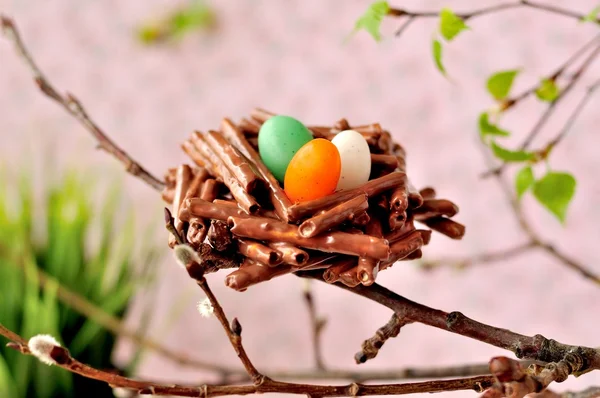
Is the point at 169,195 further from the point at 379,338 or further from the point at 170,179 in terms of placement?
the point at 379,338

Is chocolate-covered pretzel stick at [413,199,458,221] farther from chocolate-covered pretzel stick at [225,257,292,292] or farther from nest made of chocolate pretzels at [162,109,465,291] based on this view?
chocolate-covered pretzel stick at [225,257,292,292]

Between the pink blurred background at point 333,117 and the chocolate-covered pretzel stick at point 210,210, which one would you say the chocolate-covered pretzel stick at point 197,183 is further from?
the pink blurred background at point 333,117

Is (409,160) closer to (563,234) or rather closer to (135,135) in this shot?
(563,234)

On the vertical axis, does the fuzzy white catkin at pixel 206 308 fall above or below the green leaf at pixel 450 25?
below

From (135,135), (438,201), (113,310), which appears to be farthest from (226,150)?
(135,135)

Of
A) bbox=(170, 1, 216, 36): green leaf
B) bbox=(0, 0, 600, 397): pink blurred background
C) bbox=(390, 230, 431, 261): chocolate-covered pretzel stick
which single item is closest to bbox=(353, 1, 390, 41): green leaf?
bbox=(390, 230, 431, 261): chocolate-covered pretzel stick

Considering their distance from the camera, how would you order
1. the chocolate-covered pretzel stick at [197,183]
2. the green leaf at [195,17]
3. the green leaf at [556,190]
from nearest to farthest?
the chocolate-covered pretzel stick at [197,183]
the green leaf at [556,190]
the green leaf at [195,17]

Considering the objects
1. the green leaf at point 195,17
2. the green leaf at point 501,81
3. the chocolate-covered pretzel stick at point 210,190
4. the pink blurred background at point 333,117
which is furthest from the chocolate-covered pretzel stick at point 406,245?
the green leaf at point 195,17

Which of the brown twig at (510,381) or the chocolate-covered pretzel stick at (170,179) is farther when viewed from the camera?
the chocolate-covered pretzel stick at (170,179)
